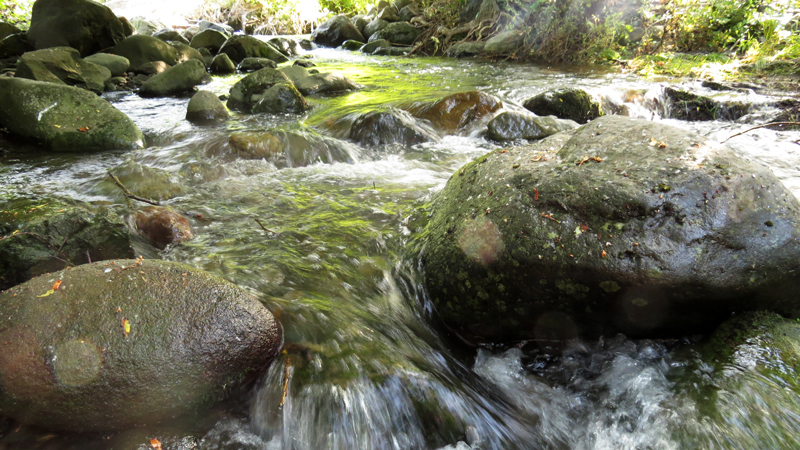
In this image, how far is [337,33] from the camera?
798 inches

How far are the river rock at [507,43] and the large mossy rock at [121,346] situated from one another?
13.2 m

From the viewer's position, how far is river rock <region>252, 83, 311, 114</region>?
24.6 ft

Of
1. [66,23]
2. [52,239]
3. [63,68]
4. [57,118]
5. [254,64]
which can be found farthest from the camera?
[254,64]

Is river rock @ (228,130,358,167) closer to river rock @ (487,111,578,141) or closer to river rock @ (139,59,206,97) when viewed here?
river rock @ (487,111,578,141)

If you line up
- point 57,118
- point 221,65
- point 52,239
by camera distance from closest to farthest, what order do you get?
point 52,239 → point 57,118 → point 221,65

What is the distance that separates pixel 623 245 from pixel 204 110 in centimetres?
689

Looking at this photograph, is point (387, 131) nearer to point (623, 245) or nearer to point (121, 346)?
point (623, 245)

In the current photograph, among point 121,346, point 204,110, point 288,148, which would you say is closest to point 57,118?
point 204,110

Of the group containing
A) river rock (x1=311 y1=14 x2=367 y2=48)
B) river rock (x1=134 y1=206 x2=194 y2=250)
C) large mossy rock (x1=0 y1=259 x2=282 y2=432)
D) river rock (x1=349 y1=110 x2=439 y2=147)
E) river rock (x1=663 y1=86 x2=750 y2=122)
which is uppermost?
river rock (x1=311 y1=14 x2=367 y2=48)

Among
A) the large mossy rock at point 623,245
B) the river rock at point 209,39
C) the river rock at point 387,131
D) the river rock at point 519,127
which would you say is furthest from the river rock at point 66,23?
the large mossy rock at point 623,245

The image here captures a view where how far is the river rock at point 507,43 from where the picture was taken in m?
12.8

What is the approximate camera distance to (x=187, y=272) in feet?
6.45

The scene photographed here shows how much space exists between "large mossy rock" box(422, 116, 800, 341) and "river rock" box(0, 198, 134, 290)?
6.72 feet

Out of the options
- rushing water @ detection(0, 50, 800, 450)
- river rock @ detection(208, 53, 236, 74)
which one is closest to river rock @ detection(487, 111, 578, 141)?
rushing water @ detection(0, 50, 800, 450)
